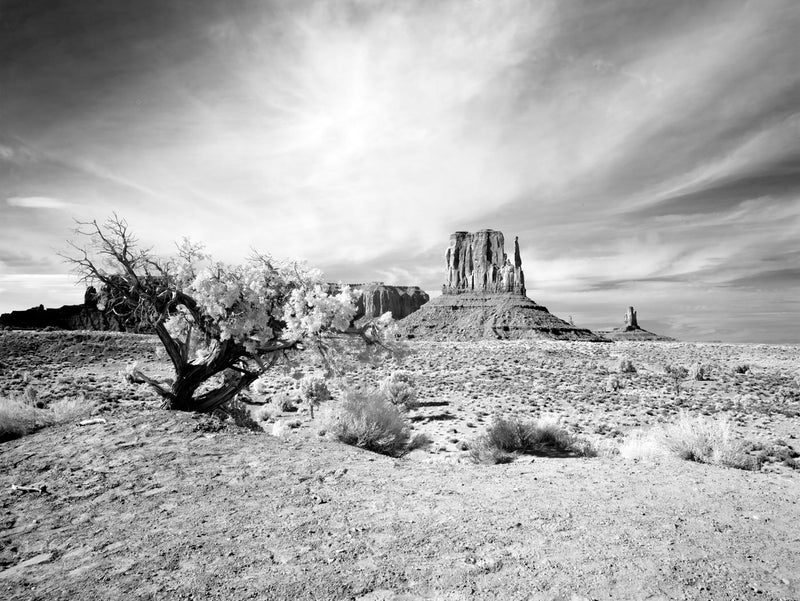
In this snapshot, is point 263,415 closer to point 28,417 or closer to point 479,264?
point 28,417

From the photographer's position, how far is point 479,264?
148750 millimetres

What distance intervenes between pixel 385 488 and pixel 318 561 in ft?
7.08

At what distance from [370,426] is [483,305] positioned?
107m

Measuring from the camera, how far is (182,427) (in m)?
8.73

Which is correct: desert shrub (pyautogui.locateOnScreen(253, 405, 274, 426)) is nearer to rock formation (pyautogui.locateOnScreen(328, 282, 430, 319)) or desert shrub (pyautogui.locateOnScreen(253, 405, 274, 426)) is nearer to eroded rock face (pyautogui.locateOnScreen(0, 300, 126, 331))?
eroded rock face (pyautogui.locateOnScreen(0, 300, 126, 331))

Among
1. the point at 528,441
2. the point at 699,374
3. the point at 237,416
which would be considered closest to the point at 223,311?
the point at 237,416

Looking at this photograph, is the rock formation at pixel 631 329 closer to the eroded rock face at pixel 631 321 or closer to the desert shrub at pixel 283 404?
the eroded rock face at pixel 631 321

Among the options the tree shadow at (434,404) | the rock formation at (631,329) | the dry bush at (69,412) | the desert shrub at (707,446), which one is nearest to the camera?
the desert shrub at (707,446)

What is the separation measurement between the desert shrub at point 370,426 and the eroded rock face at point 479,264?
12534 centimetres

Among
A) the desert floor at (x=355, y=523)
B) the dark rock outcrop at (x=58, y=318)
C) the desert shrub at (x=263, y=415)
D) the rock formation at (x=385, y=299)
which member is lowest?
the desert shrub at (x=263, y=415)

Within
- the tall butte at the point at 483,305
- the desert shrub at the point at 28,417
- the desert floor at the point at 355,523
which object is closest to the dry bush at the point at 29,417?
the desert shrub at the point at 28,417

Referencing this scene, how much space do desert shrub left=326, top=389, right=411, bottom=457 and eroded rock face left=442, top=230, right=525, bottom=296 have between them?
12534cm

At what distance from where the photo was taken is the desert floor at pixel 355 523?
380 centimetres

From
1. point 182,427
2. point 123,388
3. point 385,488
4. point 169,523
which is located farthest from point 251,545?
point 123,388
